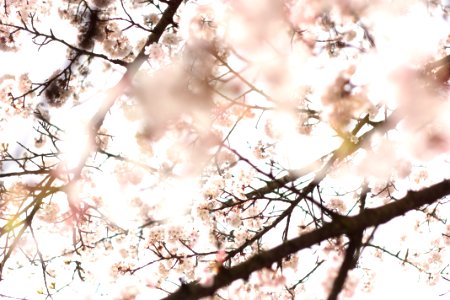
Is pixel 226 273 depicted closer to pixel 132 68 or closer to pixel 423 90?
pixel 423 90

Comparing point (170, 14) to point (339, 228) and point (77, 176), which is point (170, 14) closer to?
point (77, 176)

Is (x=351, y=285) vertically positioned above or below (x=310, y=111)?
below

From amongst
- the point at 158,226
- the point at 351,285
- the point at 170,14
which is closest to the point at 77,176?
the point at 158,226

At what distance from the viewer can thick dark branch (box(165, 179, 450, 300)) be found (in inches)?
58.9

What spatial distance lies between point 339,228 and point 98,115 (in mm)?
4068

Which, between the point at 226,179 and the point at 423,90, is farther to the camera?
the point at 226,179

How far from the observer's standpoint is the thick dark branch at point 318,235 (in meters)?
1.50

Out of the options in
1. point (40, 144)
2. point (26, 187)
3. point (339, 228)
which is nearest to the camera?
point (339, 228)

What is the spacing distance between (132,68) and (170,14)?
0.94m

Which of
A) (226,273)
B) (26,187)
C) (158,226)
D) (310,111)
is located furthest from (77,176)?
(226,273)

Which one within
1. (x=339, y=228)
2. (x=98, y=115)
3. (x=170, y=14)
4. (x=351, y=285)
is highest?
(x=170, y=14)

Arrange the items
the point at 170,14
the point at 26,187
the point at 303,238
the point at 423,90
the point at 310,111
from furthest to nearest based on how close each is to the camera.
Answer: the point at 170,14 < the point at 26,187 < the point at 310,111 < the point at 423,90 < the point at 303,238

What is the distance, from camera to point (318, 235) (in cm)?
177

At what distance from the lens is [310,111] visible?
4512 millimetres
